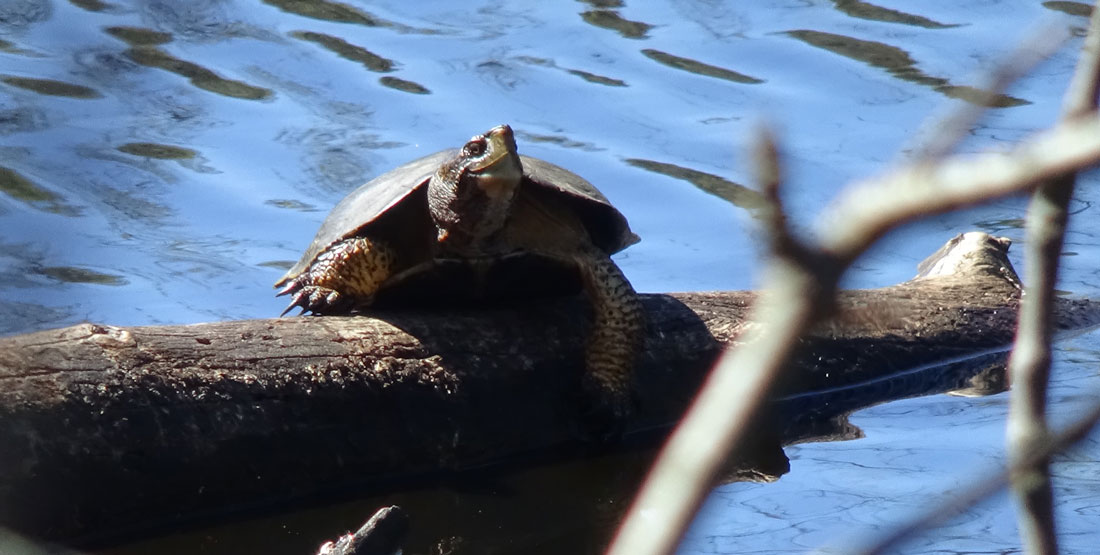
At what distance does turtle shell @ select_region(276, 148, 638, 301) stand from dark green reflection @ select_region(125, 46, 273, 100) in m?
4.53

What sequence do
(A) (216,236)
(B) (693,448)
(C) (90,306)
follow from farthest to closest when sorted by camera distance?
(A) (216,236) < (C) (90,306) < (B) (693,448)

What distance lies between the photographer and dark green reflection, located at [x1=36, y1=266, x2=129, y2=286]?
625 centimetres

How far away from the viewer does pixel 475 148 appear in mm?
4172

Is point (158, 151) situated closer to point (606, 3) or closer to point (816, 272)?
point (606, 3)

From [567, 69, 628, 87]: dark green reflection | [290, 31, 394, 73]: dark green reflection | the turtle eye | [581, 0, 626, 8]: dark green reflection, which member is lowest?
[290, 31, 394, 73]: dark green reflection

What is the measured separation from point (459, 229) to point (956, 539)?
1761 millimetres

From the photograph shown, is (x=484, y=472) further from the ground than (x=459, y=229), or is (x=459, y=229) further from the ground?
(x=459, y=229)

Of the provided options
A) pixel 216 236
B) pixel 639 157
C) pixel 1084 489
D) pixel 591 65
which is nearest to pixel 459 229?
pixel 1084 489

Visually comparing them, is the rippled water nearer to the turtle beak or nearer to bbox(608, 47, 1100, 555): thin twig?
the turtle beak

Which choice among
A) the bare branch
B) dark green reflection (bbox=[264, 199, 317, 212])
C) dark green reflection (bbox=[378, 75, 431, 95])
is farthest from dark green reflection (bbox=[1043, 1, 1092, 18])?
the bare branch

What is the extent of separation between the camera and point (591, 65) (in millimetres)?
9438

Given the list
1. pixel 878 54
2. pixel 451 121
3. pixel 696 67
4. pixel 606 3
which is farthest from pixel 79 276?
pixel 878 54

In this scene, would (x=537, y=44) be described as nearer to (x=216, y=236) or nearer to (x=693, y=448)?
(x=216, y=236)

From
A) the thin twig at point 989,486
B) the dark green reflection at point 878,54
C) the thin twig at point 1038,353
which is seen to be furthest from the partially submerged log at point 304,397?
the dark green reflection at point 878,54
